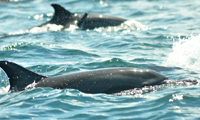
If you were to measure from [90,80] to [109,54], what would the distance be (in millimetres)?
4504

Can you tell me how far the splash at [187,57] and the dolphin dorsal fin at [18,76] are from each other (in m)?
4.35

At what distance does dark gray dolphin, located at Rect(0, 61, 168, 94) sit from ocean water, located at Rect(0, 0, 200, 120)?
166 millimetres

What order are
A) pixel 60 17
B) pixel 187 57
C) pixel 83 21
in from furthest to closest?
pixel 60 17
pixel 83 21
pixel 187 57

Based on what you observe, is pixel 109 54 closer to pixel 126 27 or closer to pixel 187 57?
pixel 187 57

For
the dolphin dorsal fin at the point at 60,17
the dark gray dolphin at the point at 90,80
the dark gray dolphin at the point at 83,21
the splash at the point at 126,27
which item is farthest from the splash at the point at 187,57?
the dolphin dorsal fin at the point at 60,17

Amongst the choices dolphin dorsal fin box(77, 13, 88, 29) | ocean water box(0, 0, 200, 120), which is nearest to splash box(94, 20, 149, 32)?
ocean water box(0, 0, 200, 120)

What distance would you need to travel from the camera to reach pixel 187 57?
10805 mm

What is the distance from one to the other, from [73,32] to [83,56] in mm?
3630

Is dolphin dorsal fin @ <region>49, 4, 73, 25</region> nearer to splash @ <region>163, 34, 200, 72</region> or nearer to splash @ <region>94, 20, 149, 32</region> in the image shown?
splash @ <region>94, 20, 149, 32</region>

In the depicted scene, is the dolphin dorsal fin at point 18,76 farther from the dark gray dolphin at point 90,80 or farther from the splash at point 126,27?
the splash at point 126,27

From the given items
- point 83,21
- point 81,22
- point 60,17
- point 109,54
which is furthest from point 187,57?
point 60,17

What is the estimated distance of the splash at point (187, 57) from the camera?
10.3 m

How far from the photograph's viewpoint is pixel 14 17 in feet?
67.2

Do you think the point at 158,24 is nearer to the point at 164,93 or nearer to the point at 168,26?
the point at 168,26
